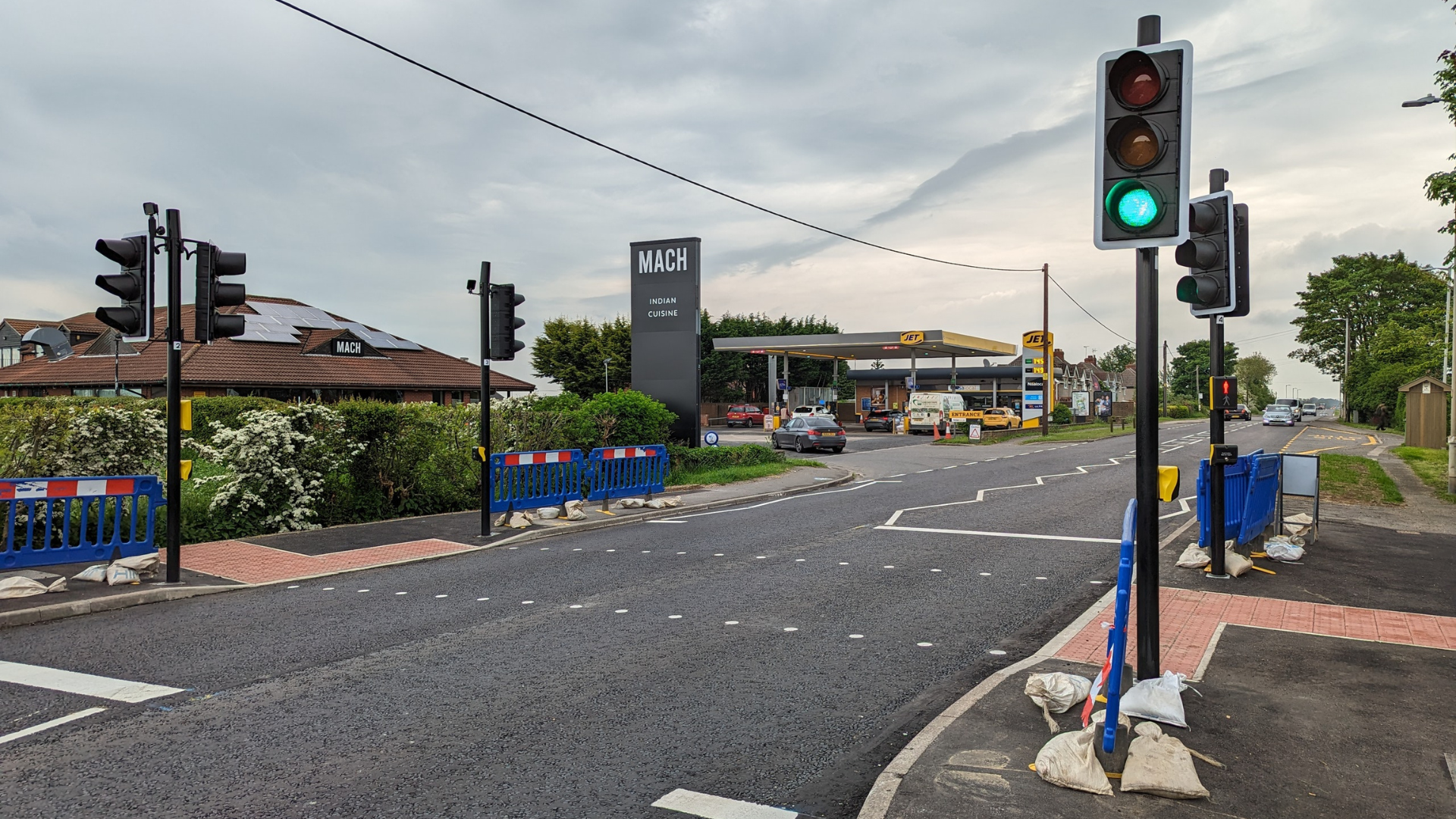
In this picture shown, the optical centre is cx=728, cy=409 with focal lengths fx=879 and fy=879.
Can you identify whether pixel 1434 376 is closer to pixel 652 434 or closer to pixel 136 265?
pixel 652 434

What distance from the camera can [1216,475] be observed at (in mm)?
8828

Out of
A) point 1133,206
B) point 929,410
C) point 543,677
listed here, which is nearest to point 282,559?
point 543,677

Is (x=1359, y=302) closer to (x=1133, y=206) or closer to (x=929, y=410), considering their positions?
(x=929, y=410)

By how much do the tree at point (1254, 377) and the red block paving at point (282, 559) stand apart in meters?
133

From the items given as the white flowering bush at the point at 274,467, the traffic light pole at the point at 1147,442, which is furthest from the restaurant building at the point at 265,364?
the traffic light pole at the point at 1147,442

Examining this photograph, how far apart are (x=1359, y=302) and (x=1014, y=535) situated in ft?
251

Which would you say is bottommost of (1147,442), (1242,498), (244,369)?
(1242,498)

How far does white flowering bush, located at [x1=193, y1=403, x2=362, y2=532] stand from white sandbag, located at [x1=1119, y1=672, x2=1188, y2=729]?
1125 cm

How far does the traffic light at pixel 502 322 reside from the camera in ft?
40.9

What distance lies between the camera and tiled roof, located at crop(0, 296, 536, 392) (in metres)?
37.6

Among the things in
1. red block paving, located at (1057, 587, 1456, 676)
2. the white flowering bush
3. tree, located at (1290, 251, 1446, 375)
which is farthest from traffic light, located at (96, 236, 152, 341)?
tree, located at (1290, 251, 1446, 375)

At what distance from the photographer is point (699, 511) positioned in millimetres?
15398

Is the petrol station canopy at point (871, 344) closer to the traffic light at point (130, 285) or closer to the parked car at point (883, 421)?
the parked car at point (883, 421)

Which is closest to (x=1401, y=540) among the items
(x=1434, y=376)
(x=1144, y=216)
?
(x=1144, y=216)
